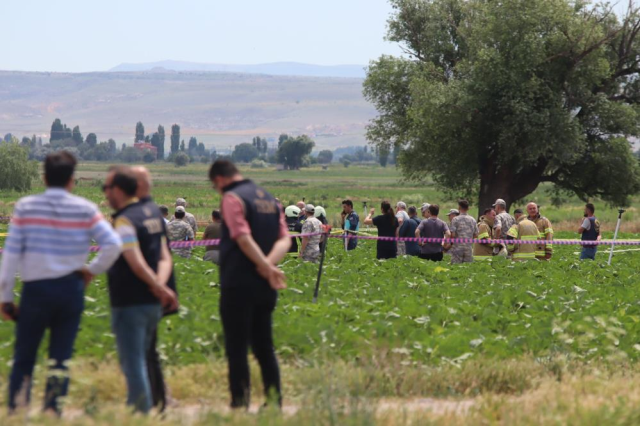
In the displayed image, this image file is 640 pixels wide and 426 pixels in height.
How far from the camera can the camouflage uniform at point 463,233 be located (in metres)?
19.3

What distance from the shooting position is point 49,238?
6.84 meters

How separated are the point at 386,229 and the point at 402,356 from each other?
389 inches

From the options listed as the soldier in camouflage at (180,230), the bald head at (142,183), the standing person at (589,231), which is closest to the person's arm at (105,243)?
the bald head at (142,183)

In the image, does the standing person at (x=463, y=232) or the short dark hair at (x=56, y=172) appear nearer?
the short dark hair at (x=56, y=172)

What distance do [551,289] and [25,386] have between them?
9907 millimetres

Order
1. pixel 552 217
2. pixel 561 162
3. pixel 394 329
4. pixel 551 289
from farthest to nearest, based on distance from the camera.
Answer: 1. pixel 552 217
2. pixel 561 162
3. pixel 551 289
4. pixel 394 329

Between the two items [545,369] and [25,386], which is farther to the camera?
[545,369]

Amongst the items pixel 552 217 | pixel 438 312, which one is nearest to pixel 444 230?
pixel 438 312

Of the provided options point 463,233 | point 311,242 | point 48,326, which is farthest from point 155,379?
point 463,233

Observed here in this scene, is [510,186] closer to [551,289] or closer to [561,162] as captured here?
[561,162]

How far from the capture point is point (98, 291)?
13.1m

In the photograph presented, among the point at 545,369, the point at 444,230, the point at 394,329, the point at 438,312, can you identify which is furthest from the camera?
the point at 444,230

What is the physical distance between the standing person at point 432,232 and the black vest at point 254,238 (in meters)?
11.8

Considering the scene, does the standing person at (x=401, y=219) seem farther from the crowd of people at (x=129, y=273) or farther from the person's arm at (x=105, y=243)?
the person's arm at (x=105, y=243)
